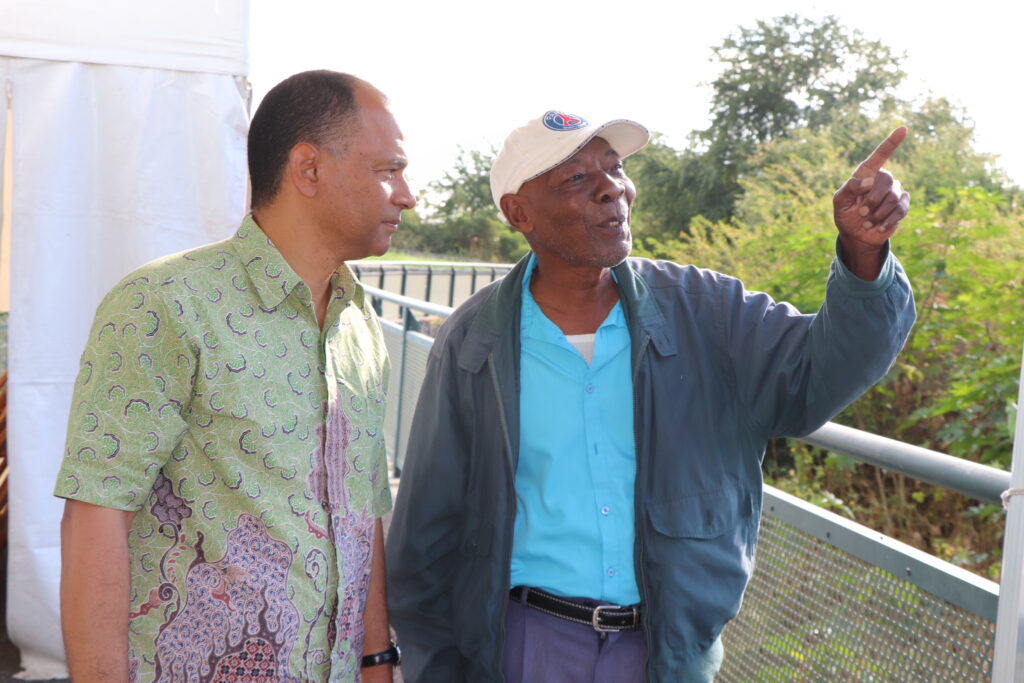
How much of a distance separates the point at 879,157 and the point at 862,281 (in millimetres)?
240

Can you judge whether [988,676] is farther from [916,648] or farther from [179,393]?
[179,393]

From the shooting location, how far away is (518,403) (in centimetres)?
225

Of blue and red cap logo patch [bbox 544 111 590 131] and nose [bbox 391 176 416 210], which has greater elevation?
blue and red cap logo patch [bbox 544 111 590 131]

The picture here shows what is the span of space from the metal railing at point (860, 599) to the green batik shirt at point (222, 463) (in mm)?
1208

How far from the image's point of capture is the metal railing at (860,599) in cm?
199

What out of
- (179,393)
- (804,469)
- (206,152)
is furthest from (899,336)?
(804,469)

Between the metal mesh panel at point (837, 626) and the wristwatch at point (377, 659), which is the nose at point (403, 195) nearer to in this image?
the wristwatch at point (377, 659)

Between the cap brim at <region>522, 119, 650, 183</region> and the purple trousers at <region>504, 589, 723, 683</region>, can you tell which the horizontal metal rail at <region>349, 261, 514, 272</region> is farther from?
the purple trousers at <region>504, 589, 723, 683</region>

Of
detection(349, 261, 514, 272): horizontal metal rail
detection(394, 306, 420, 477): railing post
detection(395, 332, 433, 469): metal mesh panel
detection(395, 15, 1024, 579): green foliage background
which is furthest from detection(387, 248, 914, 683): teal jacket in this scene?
detection(349, 261, 514, 272): horizontal metal rail

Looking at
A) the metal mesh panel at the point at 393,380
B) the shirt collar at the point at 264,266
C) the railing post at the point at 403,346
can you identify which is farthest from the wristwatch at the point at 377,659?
the metal mesh panel at the point at 393,380

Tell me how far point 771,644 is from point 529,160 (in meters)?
1.51

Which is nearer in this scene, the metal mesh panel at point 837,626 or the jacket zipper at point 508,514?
the metal mesh panel at point 837,626

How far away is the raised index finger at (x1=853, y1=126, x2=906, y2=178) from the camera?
1.85 m

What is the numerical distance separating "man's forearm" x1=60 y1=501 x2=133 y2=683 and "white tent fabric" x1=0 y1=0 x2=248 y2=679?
2.31 meters
